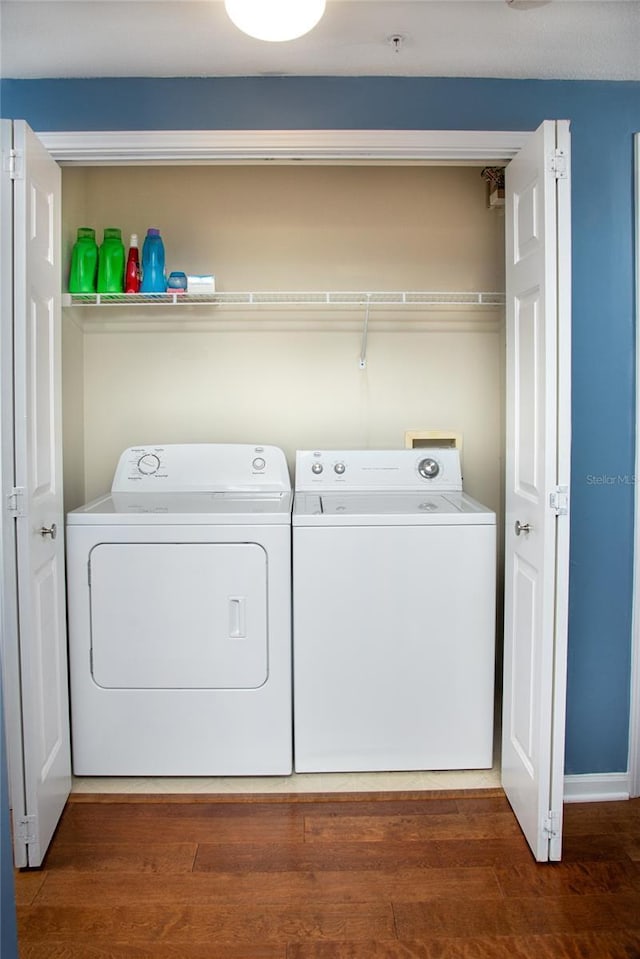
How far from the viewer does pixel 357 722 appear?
7.62ft

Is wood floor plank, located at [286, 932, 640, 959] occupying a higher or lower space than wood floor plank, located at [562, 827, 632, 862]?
lower

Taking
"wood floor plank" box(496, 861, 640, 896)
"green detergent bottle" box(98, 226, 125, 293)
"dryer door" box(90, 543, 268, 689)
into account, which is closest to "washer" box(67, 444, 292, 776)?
"dryer door" box(90, 543, 268, 689)

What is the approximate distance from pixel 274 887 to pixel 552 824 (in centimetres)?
79

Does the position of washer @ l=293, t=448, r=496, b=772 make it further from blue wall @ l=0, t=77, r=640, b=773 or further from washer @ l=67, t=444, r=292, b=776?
blue wall @ l=0, t=77, r=640, b=773

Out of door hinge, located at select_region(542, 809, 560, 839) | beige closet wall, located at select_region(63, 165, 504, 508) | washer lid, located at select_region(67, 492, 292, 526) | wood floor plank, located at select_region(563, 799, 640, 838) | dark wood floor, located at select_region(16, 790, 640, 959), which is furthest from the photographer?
beige closet wall, located at select_region(63, 165, 504, 508)

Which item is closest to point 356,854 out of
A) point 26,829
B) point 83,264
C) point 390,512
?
point 26,829

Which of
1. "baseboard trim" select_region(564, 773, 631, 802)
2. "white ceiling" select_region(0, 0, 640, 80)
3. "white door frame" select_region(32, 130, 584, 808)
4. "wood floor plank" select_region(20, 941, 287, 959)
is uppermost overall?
"white ceiling" select_region(0, 0, 640, 80)

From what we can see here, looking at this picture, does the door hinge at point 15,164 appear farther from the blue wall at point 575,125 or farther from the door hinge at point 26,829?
the door hinge at point 26,829

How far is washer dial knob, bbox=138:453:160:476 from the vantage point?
2732 millimetres

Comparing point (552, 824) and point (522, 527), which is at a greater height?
point (522, 527)

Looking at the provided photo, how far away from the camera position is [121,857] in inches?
77.2

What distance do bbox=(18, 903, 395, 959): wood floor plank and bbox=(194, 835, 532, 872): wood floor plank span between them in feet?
0.53

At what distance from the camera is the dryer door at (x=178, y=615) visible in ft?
7.44

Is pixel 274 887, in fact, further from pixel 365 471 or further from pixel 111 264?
pixel 111 264
